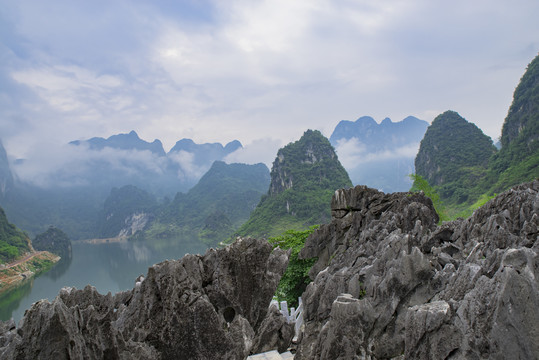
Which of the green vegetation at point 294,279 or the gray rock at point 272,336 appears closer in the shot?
the gray rock at point 272,336

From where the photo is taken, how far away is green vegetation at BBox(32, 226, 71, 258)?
10254 cm

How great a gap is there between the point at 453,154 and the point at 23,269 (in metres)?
91.2

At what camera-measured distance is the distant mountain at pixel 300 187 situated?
92.2 m

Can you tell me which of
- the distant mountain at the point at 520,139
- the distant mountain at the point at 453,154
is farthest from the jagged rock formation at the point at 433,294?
the distant mountain at the point at 453,154

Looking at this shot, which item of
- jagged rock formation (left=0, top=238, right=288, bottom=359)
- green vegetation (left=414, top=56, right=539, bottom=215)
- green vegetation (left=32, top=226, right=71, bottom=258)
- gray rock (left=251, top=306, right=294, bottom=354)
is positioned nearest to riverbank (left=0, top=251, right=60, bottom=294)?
green vegetation (left=32, top=226, right=71, bottom=258)

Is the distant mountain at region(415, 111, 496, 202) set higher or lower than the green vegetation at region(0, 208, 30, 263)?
higher

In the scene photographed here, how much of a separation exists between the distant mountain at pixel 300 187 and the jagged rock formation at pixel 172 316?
76870 mm

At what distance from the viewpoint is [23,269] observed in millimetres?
59594

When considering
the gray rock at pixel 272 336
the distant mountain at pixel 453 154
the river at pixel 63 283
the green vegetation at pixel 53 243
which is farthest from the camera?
the green vegetation at pixel 53 243

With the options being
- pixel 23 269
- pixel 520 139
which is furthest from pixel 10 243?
pixel 520 139

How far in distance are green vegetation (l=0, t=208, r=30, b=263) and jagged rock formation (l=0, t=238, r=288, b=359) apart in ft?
225

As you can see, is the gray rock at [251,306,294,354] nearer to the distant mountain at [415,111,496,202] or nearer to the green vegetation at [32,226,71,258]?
the distant mountain at [415,111,496,202]

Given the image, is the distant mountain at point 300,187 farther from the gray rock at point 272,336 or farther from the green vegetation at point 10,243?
the gray rock at point 272,336

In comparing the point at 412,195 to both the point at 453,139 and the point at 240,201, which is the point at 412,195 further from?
the point at 240,201
